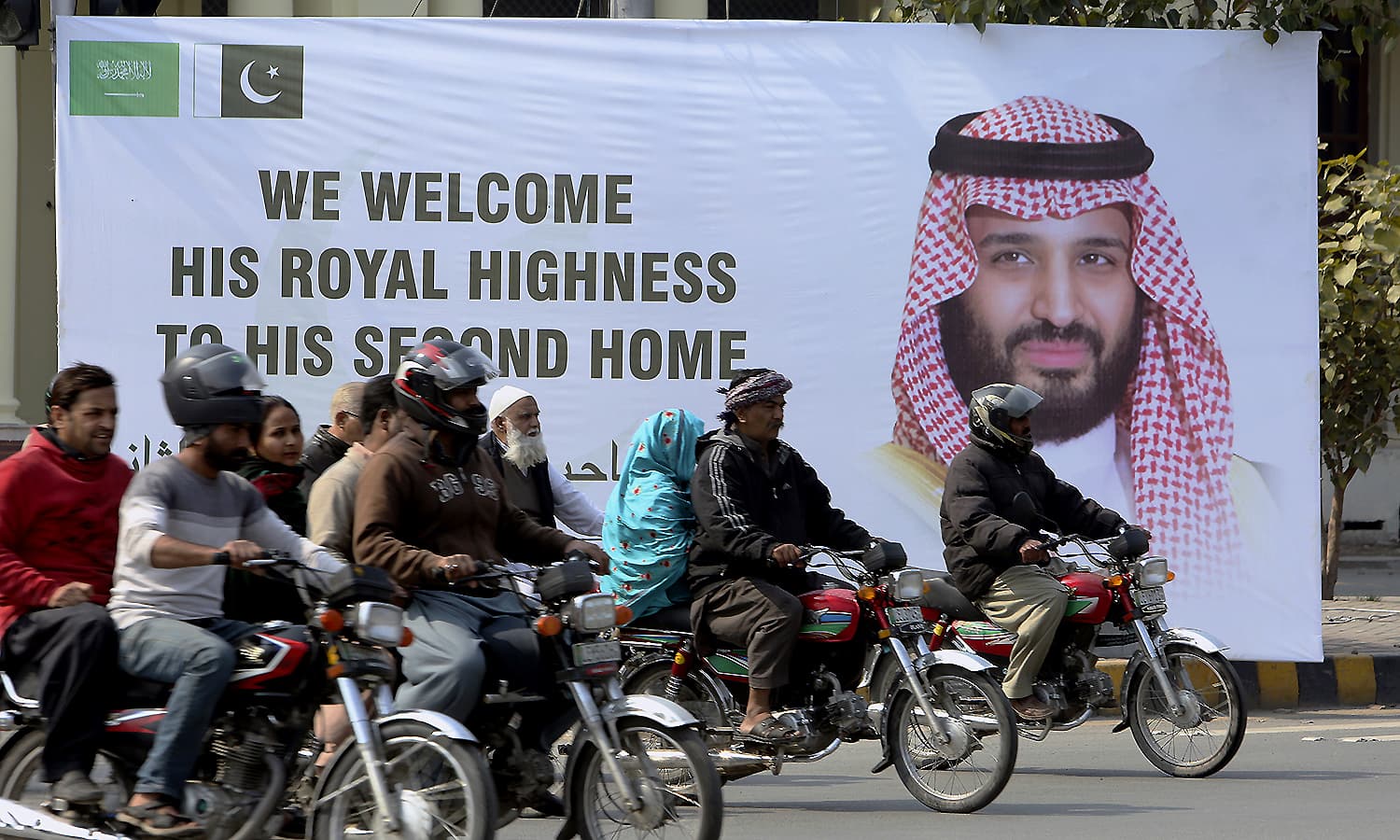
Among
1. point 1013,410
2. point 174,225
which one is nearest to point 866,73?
point 1013,410

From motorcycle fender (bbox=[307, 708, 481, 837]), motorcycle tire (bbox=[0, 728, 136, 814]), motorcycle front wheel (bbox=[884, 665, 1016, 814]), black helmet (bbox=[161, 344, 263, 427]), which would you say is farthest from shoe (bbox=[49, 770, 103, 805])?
motorcycle front wheel (bbox=[884, 665, 1016, 814])

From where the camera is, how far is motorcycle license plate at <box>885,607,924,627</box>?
7078 millimetres

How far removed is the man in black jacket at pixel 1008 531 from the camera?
7.82 metres

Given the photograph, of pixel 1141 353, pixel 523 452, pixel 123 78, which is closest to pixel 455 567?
pixel 523 452

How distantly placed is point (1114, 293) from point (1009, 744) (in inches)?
167

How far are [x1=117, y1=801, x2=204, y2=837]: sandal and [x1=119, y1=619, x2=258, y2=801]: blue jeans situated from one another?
0.13ft

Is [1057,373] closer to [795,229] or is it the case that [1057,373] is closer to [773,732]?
[795,229]

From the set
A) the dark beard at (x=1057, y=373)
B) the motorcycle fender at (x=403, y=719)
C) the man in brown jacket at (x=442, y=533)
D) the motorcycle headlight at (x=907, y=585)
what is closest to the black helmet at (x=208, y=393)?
the man in brown jacket at (x=442, y=533)

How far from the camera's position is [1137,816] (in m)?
6.84

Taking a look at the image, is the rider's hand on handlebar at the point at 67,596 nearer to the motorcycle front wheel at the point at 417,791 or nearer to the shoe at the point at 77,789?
the shoe at the point at 77,789

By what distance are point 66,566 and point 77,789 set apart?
0.66m

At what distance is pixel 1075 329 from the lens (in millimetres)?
10461

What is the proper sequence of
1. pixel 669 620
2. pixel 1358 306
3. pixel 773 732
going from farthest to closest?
pixel 1358 306, pixel 669 620, pixel 773 732

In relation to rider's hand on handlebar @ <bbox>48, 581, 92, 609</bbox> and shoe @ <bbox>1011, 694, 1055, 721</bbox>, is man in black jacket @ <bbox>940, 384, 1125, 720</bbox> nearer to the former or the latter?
shoe @ <bbox>1011, 694, 1055, 721</bbox>
